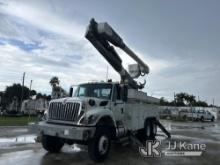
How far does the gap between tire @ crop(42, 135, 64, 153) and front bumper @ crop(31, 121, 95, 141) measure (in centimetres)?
52

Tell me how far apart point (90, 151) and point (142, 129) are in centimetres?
537

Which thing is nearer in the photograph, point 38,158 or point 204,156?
point 38,158

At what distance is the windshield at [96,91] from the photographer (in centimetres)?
1073

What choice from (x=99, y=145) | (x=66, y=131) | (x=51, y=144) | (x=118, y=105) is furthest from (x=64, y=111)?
(x=118, y=105)

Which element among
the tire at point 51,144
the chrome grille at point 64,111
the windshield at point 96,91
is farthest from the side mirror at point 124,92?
the tire at point 51,144

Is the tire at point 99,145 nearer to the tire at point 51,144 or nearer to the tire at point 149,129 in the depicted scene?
the tire at point 51,144

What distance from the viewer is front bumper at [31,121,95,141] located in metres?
8.57

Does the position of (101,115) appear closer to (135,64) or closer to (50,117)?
(50,117)

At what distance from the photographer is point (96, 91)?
11.0m

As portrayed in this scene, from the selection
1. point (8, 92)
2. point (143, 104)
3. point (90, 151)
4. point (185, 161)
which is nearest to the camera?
point (90, 151)

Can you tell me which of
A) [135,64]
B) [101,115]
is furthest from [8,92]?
[101,115]

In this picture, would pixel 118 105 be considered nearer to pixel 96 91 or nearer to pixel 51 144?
pixel 96 91

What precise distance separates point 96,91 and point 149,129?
4725 mm

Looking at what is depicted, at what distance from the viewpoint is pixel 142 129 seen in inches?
545
